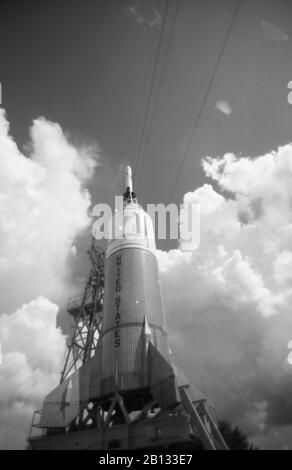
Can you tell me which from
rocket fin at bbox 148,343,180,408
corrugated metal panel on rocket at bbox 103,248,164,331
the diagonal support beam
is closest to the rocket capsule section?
corrugated metal panel on rocket at bbox 103,248,164,331

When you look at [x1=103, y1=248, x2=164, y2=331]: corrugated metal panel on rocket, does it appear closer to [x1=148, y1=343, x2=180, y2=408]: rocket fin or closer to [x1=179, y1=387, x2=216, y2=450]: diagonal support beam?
[x1=148, y1=343, x2=180, y2=408]: rocket fin

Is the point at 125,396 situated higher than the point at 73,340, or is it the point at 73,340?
the point at 73,340

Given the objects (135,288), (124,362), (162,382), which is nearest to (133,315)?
(135,288)

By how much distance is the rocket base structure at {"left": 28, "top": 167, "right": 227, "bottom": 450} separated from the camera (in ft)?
53.8

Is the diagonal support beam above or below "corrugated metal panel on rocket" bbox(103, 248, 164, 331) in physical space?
below

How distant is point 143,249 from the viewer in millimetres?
23656

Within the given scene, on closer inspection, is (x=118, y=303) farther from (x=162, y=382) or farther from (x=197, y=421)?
(x=197, y=421)

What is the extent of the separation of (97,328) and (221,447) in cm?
1417

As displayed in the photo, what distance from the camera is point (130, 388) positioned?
1778cm

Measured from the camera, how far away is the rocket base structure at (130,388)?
16.4m

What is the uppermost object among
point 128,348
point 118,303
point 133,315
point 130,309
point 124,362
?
point 118,303
